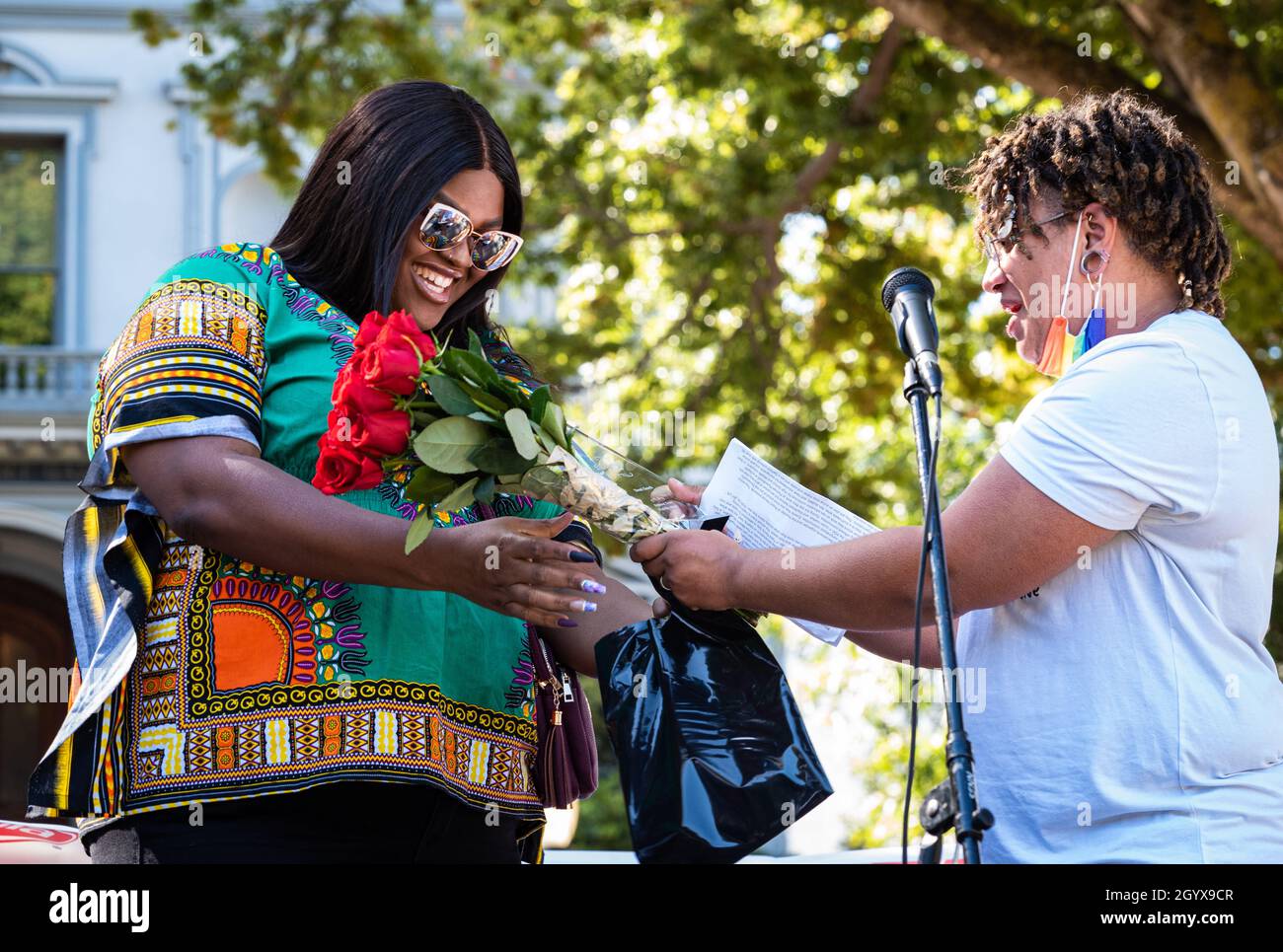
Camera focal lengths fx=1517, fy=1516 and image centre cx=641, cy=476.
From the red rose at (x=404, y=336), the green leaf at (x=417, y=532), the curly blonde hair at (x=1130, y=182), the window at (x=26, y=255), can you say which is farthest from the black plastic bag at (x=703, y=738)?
the window at (x=26, y=255)

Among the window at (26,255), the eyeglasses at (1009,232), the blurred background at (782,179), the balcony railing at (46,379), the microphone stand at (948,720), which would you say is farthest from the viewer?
the window at (26,255)

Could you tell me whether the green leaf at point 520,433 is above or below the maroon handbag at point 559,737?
above

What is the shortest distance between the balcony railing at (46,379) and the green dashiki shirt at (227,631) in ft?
47.3

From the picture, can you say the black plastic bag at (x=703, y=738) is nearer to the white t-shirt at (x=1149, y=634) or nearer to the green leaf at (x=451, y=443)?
the white t-shirt at (x=1149, y=634)

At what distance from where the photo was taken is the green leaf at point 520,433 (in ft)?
8.19

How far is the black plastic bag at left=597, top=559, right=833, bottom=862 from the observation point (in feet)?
8.52

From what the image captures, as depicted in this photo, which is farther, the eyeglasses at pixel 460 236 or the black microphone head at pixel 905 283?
the eyeglasses at pixel 460 236

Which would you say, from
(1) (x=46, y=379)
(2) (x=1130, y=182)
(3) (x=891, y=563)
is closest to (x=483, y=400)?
(3) (x=891, y=563)

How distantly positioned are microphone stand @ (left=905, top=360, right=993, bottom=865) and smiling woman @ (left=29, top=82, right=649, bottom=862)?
1.91 feet

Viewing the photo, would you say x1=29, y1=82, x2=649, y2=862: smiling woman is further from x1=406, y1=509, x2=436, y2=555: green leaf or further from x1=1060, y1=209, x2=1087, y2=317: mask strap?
x1=1060, y1=209, x2=1087, y2=317: mask strap

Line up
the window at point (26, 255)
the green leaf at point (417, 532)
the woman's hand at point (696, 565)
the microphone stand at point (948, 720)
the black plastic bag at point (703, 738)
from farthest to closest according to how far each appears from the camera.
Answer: the window at point (26, 255) → the woman's hand at point (696, 565) → the black plastic bag at point (703, 738) → the green leaf at point (417, 532) → the microphone stand at point (948, 720)

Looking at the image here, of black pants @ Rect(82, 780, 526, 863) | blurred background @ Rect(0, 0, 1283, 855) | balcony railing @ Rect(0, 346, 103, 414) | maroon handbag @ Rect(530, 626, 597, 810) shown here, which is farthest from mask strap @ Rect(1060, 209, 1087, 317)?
balcony railing @ Rect(0, 346, 103, 414)

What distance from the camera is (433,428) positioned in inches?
96.7
